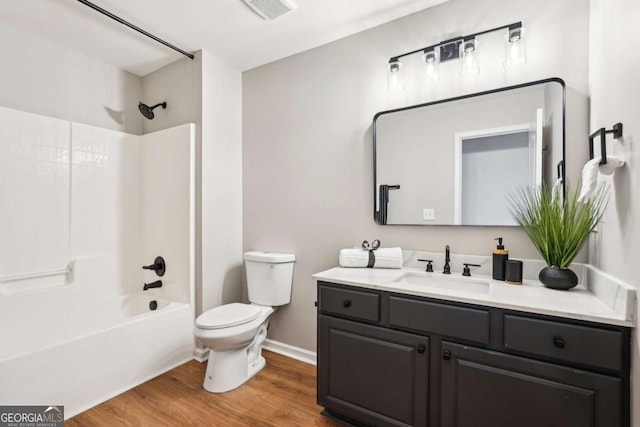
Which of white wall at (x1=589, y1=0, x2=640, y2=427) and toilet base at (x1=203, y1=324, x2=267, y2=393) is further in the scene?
toilet base at (x1=203, y1=324, x2=267, y2=393)

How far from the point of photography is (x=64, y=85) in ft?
7.95

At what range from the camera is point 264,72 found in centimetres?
262

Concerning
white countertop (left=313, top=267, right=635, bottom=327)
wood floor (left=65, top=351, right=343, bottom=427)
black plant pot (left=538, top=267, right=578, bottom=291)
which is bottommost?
wood floor (left=65, top=351, right=343, bottom=427)

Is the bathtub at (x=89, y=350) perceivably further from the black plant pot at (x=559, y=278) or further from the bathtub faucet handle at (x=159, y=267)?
the black plant pot at (x=559, y=278)

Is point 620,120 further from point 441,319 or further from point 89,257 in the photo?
point 89,257

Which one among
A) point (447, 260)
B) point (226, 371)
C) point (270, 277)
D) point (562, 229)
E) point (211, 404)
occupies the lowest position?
point (211, 404)

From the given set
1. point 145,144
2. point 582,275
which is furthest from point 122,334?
point 582,275

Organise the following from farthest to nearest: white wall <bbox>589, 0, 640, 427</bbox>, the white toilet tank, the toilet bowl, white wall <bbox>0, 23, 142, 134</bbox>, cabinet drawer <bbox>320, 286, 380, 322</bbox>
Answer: the white toilet tank < white wall <bbox>0, 23, 142, 134</bbox> < the toilet bowl < cabinet drawer <bbox>320, 286, 380, 322</bbox> < white wall <bbox>589, 0, 640, 427</bbox>

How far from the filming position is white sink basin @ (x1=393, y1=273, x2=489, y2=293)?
1.57 m

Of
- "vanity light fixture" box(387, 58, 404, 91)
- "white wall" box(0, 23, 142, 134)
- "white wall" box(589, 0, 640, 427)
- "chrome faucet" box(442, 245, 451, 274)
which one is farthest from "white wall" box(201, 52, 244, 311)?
"white wall" box(589, 0, 640, 427)

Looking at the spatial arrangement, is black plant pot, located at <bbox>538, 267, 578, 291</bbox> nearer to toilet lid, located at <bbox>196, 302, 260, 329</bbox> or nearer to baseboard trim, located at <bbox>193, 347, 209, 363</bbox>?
toilet lid, located at <bbox>196, 302, 260, 329</bbox>

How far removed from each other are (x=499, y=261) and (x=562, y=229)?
32cm

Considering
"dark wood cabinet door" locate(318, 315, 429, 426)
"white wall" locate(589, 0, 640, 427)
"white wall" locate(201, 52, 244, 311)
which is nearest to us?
"white wall" locate(589, 0, 640, 427)

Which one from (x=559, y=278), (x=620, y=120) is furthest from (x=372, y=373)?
(x=620, y=120)
